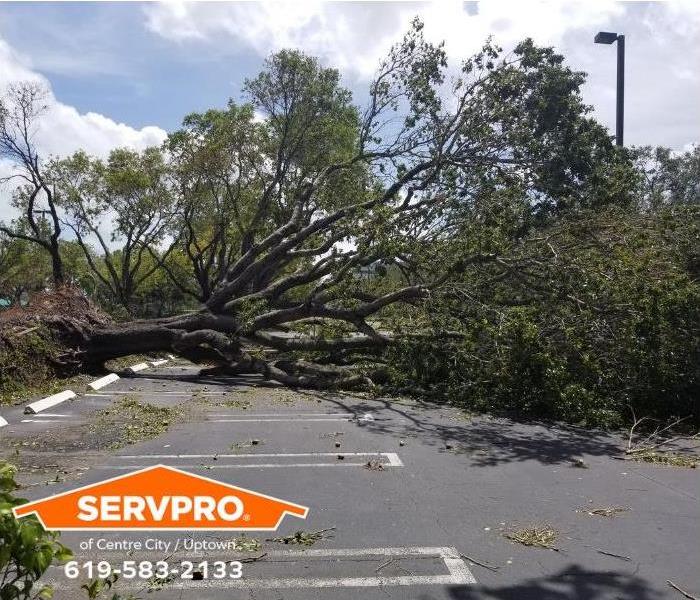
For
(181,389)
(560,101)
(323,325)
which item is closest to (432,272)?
(323,325)

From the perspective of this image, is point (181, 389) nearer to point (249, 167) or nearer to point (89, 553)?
point (89, 553)

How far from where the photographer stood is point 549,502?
564 cm

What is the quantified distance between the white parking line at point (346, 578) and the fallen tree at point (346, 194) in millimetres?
8007

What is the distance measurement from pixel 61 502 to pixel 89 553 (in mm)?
851

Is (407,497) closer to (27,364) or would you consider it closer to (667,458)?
(667,458)

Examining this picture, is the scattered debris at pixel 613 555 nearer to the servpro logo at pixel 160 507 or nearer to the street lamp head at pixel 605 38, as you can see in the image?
the servpro logo at pixel 160 507

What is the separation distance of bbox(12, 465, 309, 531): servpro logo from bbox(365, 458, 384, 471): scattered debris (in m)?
1.47

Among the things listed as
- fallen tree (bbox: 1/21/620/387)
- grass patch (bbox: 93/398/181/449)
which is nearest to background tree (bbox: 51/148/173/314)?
fallen tree (bbox: 1/21/620/387)

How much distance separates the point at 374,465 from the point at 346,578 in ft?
9.29

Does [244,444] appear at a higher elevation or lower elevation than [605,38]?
lower

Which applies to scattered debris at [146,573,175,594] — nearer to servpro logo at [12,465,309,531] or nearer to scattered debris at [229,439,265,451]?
servpro logo at [12,465,309,531]

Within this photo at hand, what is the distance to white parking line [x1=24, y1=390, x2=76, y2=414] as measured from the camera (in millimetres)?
9523

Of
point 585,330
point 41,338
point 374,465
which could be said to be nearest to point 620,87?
point 585,330

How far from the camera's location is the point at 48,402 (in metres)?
10.1
